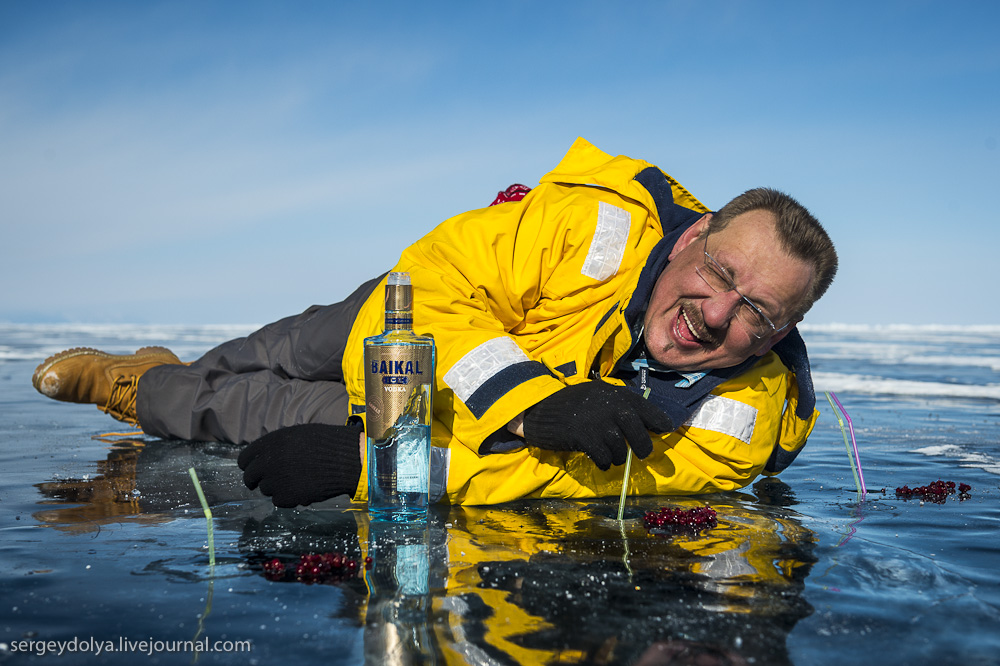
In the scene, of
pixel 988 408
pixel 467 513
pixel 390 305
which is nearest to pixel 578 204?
pixel 390 305

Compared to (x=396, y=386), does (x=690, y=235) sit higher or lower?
higher

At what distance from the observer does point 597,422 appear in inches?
107

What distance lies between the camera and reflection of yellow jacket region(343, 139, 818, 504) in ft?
10.1

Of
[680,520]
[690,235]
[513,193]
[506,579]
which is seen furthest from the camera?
[513,193]

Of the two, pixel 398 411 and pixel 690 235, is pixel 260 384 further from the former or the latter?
pixel 690 235

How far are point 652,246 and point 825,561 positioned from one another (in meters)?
1.65

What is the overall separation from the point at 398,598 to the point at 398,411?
2.61 ft

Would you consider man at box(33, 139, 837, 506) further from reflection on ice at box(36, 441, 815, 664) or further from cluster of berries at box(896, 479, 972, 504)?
cluster of berries at box(896, 479, 972, 504)

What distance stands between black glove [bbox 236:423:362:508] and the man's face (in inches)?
53.7

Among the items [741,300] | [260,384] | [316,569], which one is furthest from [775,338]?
[260,384]

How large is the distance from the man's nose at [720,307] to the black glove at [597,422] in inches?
19.5

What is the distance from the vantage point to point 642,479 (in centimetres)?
344

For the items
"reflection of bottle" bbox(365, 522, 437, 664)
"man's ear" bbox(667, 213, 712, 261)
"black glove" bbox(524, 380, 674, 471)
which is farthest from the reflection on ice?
"man's ear" bbox(667, 213, 712, 261)

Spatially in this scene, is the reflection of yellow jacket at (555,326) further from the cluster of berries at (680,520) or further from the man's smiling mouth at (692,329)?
the cluster of berries at (680,520)
